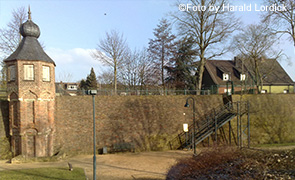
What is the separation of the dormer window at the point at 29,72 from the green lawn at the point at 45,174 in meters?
6.88

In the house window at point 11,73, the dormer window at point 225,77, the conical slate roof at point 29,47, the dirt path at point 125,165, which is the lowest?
the dirt path at point 125,165

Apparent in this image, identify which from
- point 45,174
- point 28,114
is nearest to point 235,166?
point 45,174

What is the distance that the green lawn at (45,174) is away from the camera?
10672 mm

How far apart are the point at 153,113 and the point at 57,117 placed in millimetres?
8588

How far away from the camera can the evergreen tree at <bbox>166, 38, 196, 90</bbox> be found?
29.4 meters

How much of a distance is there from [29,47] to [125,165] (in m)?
11.8

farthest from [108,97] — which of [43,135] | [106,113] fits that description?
[43,135]

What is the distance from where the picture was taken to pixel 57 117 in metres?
17.3

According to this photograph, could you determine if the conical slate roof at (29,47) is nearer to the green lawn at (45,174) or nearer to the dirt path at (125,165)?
the dirt path at (125,165)

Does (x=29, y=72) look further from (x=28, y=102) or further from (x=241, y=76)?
(x=241, y=76)

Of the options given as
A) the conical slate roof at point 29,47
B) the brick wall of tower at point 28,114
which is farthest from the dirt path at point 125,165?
the conical slate roof at point 29,47

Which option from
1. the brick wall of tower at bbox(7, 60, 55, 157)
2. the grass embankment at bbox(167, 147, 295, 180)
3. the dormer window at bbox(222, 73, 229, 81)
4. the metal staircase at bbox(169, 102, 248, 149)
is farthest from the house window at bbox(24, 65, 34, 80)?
the dormer window at bbox(222, 73, 229, 81)

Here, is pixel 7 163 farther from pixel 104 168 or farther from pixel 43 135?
pixel 104 168

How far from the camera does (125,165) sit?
545 inches
